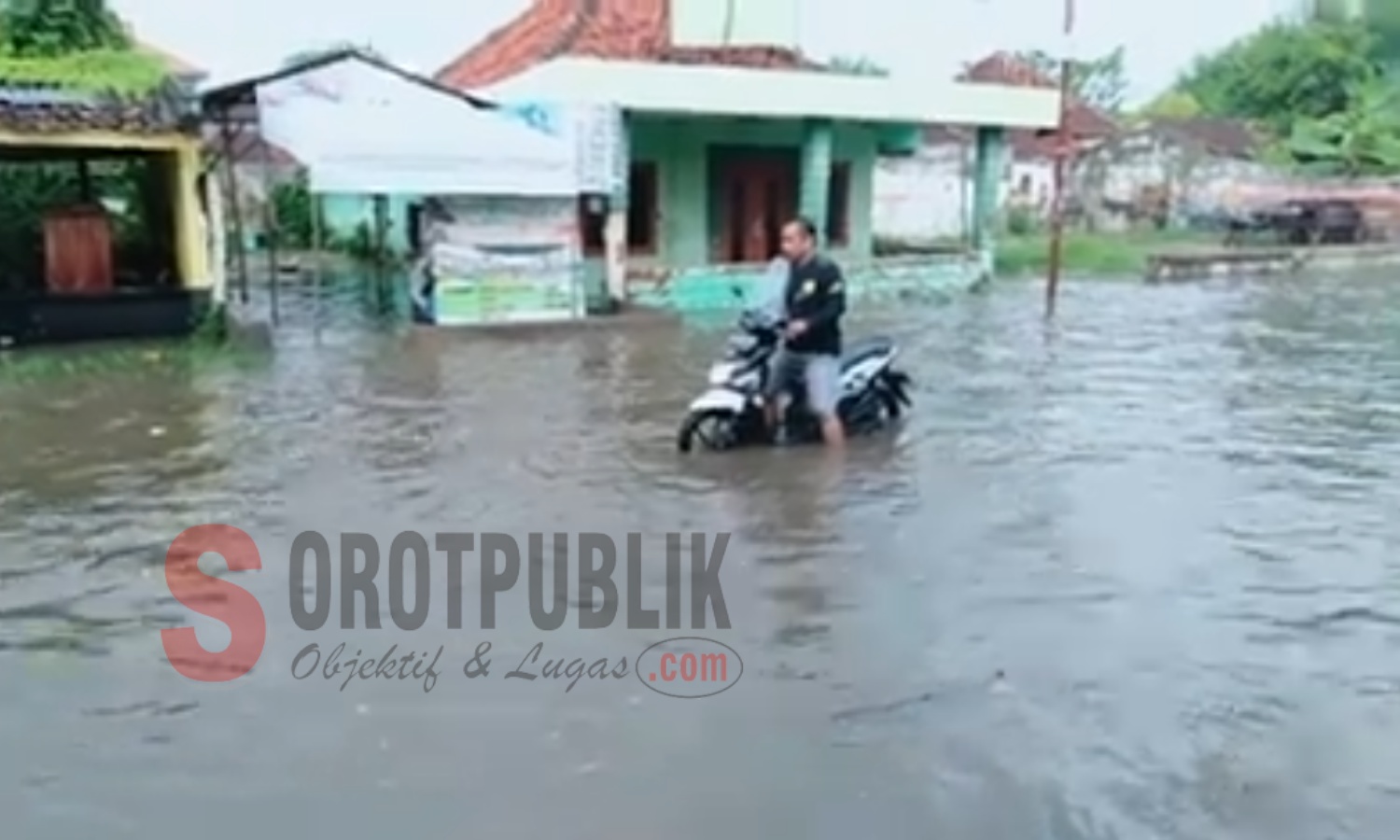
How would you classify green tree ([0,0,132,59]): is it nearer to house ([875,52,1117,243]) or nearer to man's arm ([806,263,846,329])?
man's arm ([806,263,846,329])

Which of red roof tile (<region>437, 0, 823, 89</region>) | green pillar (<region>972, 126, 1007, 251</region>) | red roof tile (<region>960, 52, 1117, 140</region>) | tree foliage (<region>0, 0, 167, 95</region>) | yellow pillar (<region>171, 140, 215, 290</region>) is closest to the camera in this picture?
tree foliage (<region>0, 0, 167, 95</region>)

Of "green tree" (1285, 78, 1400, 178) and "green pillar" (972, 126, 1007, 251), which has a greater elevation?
"green tree" (1285, 78, 1400, 178)

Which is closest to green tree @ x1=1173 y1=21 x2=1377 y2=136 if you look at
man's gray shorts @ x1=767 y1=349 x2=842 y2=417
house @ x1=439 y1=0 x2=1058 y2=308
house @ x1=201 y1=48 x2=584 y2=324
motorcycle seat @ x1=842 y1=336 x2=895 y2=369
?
house @ x1=439 y1=0 x2=1058 y2=308

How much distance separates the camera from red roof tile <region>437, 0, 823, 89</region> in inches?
969

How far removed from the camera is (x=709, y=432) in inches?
436

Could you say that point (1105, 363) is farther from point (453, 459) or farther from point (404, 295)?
point (404, 295)

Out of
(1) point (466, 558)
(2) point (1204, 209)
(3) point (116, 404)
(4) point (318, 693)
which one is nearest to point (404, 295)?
(3) point (116, 404)

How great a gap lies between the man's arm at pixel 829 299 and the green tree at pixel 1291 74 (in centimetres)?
3921

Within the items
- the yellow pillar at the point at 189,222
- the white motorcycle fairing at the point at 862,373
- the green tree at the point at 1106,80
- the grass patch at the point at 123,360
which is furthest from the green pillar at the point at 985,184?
the green tree at the point at 1106,80

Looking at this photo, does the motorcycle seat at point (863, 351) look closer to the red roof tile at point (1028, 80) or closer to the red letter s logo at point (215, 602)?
the red letter s logo at point (215, 602)

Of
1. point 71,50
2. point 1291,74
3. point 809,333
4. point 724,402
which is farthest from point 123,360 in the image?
point 1291,74

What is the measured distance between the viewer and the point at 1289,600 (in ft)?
24.1

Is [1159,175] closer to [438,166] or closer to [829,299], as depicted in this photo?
[438,166]

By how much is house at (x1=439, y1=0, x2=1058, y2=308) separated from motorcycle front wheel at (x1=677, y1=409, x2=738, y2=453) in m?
10.7
